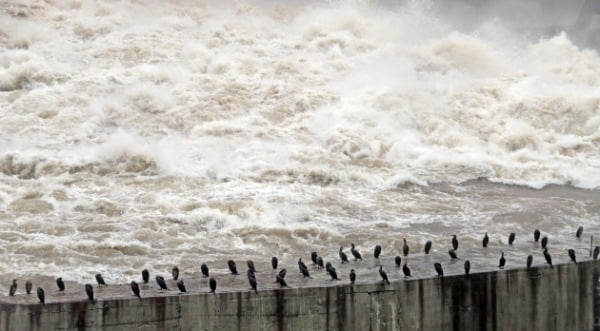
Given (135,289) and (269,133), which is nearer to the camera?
(135,289)

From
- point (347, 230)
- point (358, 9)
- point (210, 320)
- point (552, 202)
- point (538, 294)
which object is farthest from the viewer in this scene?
point (358, 9)

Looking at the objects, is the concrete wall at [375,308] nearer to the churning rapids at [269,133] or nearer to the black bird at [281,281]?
the black bird at [281,281]

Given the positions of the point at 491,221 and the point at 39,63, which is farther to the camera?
the point at 39,63

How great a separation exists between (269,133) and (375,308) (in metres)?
12.4

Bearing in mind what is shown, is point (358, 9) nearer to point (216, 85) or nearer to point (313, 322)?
point (216, 85)

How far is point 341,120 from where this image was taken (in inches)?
974

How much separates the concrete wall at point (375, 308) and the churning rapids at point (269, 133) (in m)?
3.65

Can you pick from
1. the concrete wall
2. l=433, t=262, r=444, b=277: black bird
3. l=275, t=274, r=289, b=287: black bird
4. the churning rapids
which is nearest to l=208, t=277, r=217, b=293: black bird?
the concrete wall

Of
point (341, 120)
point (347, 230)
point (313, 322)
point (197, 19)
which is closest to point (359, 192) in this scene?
point (347, 230)

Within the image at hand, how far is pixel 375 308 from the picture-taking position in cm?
1183

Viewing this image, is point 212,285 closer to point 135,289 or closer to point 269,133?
point 135,289

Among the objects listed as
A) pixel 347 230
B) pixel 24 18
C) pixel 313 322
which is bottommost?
pixel 313 322

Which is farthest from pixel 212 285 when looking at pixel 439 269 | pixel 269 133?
pixel 269 133

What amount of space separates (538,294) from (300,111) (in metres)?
13.6
